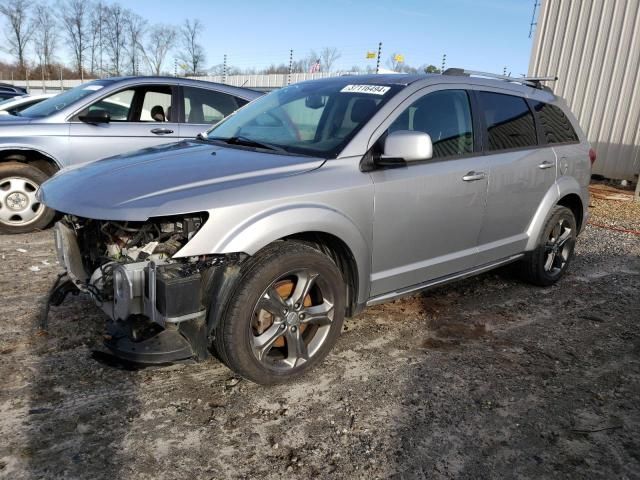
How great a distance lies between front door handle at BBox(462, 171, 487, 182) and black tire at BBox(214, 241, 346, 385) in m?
1.25

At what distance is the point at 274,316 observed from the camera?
2824 mm

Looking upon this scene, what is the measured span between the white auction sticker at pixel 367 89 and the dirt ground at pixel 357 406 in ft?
5.36

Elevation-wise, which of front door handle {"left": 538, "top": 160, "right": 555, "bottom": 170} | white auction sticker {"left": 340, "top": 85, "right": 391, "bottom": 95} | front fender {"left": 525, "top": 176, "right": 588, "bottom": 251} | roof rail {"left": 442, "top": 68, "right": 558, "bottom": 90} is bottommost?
front fender {"left": 525, "top": 176, "right": 588, "bottom": 251}

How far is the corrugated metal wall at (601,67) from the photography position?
36.3ft

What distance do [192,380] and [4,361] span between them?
111cm

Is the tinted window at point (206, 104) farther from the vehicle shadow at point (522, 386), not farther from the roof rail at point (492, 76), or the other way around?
the vehicle shadow at point (522, 386)

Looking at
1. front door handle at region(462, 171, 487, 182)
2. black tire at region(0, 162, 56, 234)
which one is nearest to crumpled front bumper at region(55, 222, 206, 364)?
front door handle at region(462, 171, 487, 182)

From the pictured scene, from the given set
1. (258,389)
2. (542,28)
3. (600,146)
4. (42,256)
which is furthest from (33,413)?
(542,28)

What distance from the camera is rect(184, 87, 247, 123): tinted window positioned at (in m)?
6.22

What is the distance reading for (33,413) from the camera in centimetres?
254

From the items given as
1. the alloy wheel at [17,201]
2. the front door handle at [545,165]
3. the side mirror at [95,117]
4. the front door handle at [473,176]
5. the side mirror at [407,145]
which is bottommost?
the alloy wheel at [17,201]

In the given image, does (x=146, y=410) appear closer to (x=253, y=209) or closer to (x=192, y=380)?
(x=192, y=380)

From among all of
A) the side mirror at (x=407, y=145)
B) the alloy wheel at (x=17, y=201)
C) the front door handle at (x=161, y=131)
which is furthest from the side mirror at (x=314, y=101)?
the alloy wheel at (x=17, y=201)

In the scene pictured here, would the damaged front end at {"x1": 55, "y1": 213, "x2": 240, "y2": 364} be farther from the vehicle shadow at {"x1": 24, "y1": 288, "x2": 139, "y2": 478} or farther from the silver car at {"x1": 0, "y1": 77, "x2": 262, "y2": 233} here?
the silver car at {"x1": 0, "y1": 77, "x2": 262, "y2": 233}
